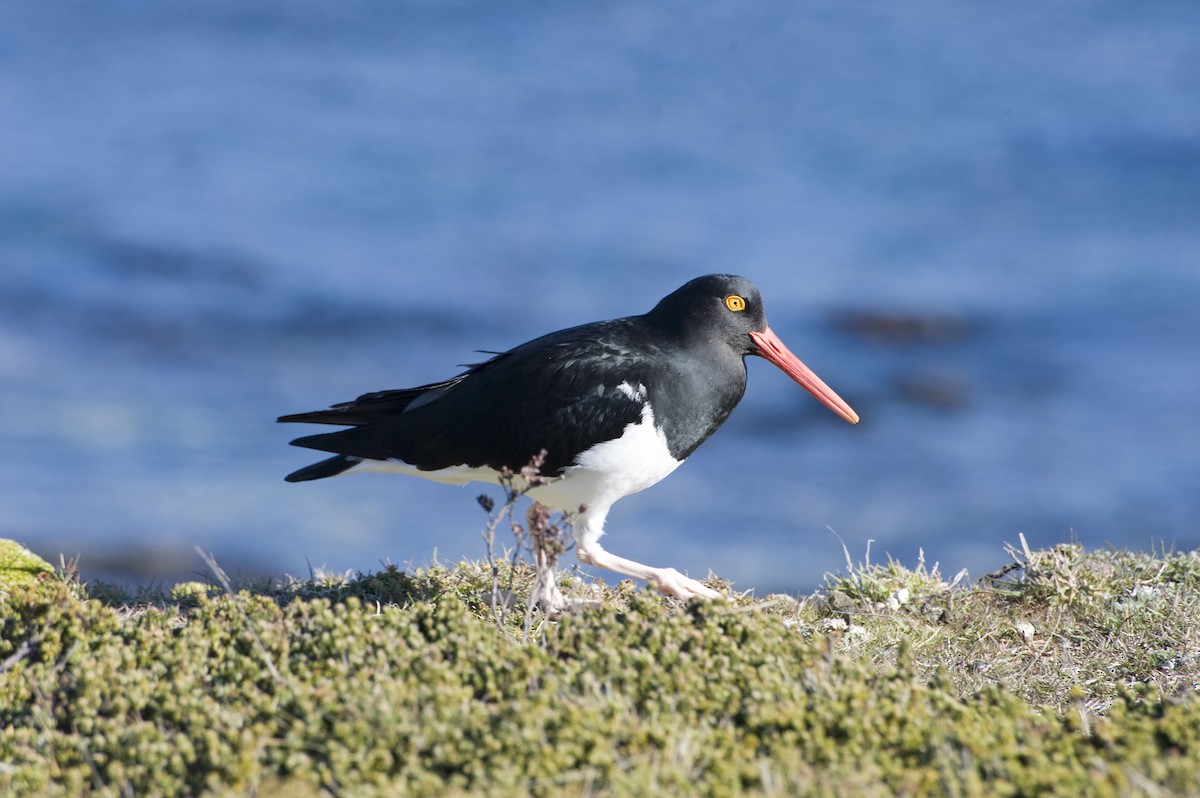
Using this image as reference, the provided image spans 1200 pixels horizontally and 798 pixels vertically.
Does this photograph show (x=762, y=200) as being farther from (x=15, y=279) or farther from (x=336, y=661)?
(x=336, y=661)

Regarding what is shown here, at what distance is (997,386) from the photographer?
13.6 m

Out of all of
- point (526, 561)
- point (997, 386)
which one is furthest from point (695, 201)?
point (526, 561)

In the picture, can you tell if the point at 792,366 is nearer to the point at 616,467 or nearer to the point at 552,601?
the point at 616,467

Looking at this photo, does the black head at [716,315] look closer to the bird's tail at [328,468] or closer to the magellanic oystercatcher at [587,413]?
the magellanic oystercatcher at [587,413]

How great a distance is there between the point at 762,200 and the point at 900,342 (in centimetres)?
397

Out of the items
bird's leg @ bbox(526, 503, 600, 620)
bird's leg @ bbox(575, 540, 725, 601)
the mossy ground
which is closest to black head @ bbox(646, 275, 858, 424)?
bird's leg @ bbox(575, 540, 725, 601)

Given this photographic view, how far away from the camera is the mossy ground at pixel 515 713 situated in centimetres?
302

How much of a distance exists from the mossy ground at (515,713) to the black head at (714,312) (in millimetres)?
1751

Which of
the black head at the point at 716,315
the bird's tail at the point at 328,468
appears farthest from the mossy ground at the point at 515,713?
the black head at the point at 716,315

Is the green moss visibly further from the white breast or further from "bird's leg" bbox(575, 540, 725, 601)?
"bird's leg" bbox(575, 540, 725, 601)

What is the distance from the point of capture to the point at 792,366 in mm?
6156

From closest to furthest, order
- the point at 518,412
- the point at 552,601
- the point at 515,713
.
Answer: the point at 515,713, the point at 552,601, the point at 518,412

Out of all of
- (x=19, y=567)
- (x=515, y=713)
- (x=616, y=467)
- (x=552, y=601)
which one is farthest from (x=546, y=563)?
(x=19, y=567)

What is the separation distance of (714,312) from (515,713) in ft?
9.54
